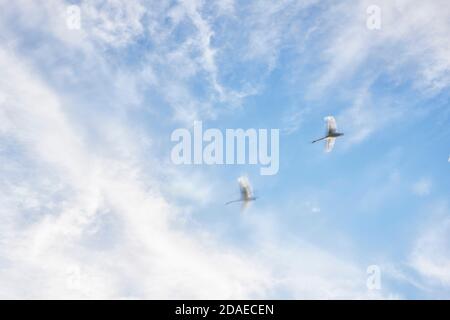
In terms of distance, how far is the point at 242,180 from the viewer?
6744 cm

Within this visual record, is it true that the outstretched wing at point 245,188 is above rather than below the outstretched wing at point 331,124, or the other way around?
below

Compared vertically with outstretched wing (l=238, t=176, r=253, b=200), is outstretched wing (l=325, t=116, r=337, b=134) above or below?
above
